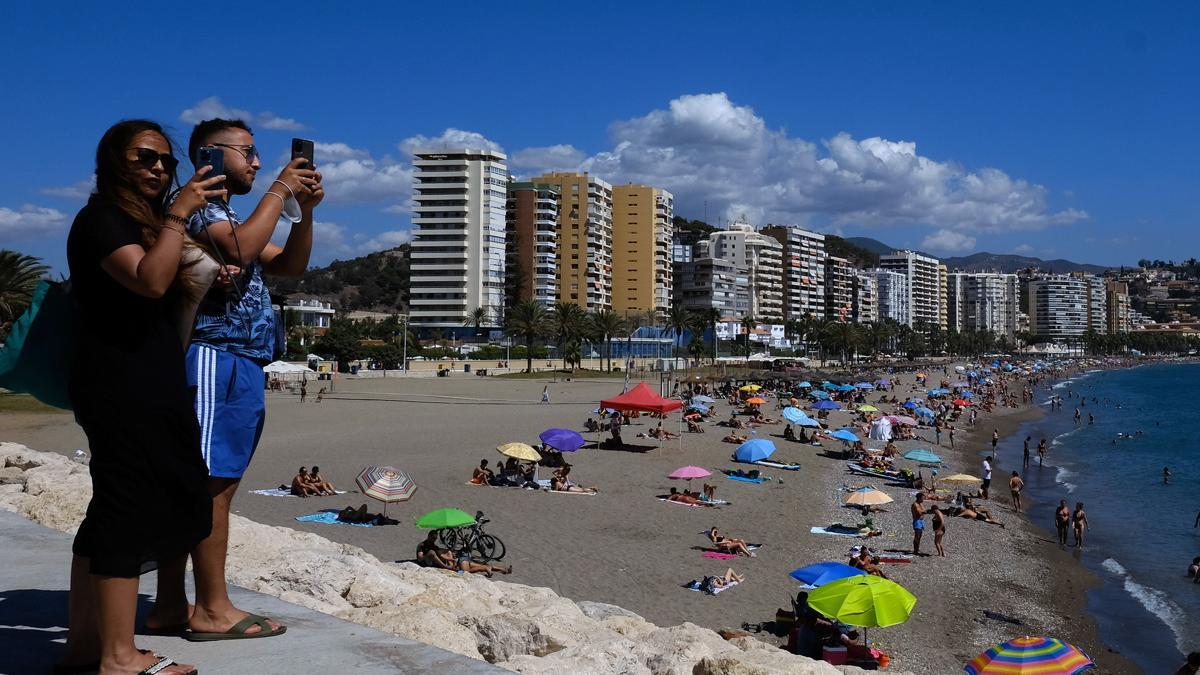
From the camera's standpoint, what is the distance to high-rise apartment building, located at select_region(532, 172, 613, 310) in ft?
355

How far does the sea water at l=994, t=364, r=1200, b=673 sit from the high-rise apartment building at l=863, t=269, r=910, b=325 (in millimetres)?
120668

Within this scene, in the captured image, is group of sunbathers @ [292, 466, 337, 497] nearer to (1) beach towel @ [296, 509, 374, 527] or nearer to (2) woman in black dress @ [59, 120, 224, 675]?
(1) beach towel @ [296, 509, 374, 527]

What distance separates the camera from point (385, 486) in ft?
50.1

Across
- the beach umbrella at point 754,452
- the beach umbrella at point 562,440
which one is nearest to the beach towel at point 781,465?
the beach umbrella at point 754,452

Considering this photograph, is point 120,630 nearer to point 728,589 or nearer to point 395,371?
point 728,589

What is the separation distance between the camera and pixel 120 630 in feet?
8.53

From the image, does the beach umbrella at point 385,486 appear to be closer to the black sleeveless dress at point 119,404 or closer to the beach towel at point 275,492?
the beach towel at point 275,492

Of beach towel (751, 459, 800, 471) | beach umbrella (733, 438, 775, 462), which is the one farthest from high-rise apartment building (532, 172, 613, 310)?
beach umbrella (733, 438, 775, 462)

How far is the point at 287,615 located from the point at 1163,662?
1246cm

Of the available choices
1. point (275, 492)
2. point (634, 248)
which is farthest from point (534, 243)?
point (275, 492)

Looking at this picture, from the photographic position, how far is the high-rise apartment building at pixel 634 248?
4523 inches

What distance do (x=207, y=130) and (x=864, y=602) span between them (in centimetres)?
896

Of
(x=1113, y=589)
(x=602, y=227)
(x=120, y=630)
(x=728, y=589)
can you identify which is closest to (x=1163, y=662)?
(x=1113, y=589)

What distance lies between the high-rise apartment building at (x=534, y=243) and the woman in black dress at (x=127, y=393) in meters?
102
